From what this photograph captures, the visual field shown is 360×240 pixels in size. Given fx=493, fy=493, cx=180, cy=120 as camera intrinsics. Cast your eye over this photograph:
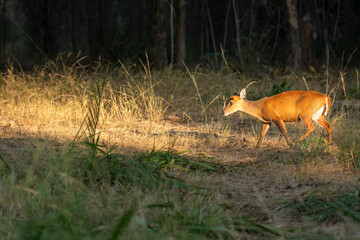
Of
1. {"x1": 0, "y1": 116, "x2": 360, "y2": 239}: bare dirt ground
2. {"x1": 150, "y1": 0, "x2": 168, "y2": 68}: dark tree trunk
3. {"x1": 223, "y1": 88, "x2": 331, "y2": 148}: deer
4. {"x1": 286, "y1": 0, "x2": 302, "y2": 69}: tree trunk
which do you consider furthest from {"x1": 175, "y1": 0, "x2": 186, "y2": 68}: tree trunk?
{"x1": 223, "y1": 88, "x2": 331, "y2": 148}: deer

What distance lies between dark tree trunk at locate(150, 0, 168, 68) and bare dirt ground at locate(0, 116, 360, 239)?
5.42 meters

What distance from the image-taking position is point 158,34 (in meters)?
12.9

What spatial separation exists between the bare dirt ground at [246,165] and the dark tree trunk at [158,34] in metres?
5.42

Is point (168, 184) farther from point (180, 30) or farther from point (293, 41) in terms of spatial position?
point (180, 30)

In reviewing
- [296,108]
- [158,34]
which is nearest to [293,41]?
[158,34]

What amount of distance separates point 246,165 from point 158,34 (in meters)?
8.29

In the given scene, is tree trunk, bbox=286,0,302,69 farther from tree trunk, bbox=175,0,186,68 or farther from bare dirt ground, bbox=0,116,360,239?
bare dirt ground, bbox=0,116,360,239

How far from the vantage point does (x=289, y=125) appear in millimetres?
7660

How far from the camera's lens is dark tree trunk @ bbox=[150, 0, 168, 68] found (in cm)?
1267

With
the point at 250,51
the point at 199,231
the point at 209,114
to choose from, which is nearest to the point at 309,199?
the point at 199,231

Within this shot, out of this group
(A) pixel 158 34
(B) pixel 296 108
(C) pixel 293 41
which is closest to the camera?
(B) pixel 296 108

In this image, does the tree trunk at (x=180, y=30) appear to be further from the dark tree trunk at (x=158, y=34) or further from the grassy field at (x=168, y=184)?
the grassy field at (x=168, y=184)

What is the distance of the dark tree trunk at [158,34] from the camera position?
1267cm

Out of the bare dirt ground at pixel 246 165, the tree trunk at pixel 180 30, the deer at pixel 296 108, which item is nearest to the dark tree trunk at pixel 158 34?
the tree trunk at pixel 180 30
